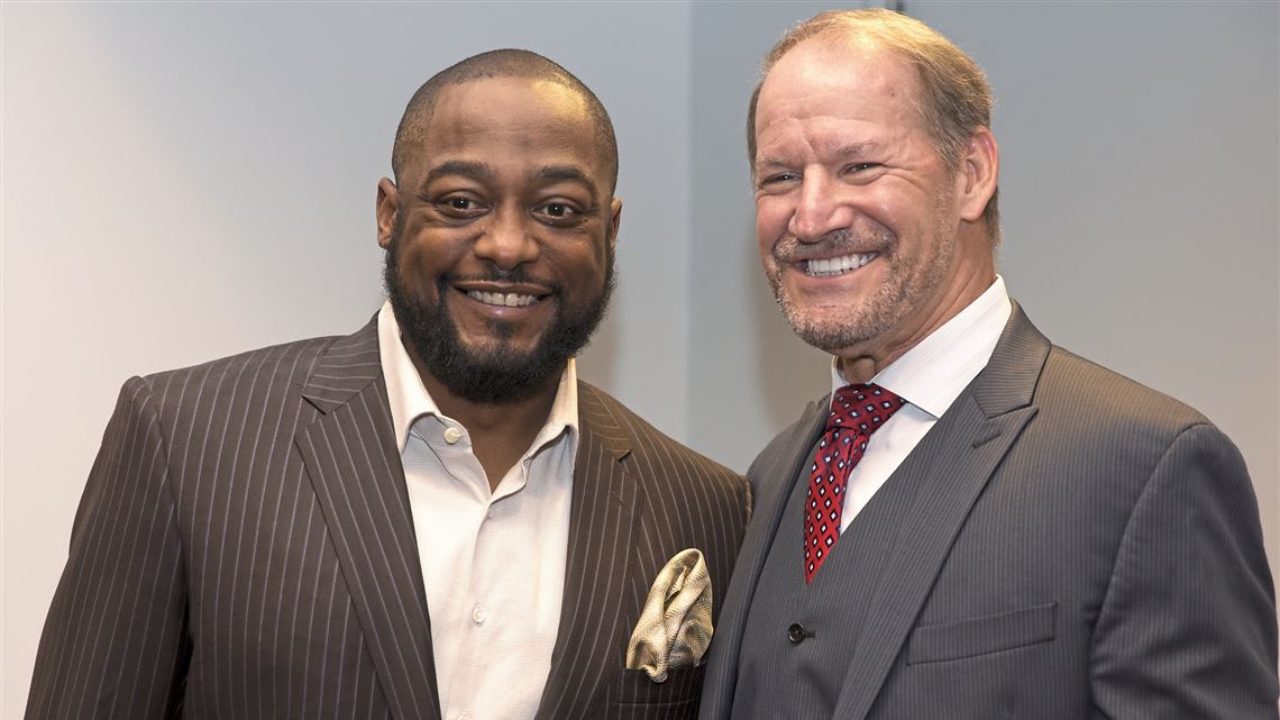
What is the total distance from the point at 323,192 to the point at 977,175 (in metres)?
1.76

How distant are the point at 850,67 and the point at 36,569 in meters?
2.01

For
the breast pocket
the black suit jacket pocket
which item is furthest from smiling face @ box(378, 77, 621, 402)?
the black suit jacket pocket

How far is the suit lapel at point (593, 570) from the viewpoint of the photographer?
208 centimetres

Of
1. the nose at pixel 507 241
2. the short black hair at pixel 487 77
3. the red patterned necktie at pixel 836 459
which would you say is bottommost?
the red patterned necktie at pixel 836 459

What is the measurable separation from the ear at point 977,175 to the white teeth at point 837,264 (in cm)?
18

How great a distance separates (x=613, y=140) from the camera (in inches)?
93.5

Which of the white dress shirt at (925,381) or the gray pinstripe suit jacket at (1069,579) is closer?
the gray pinstripe suit jacket at (1069,579)

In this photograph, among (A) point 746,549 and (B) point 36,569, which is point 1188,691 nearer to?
(A) point 746,549

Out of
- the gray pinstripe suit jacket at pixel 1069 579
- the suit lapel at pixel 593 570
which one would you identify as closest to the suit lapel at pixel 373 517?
the suit lapel at pixel 593 570

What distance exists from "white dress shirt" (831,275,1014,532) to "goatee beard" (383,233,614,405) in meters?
0.51

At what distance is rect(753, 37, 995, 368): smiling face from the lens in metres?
2.04

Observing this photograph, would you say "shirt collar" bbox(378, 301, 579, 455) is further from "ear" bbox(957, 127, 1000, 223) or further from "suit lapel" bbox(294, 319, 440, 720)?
"ear" bbox(957, 127, 1000, 223)

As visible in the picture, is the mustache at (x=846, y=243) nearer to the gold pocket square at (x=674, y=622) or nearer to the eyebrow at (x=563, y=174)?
the eyebrow at (x=563, y=174)

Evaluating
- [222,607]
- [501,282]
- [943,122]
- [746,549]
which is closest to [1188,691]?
[746,549]
